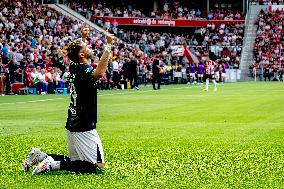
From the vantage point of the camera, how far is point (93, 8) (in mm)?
71125

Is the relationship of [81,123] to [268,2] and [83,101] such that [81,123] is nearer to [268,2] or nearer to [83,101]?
[83,101]

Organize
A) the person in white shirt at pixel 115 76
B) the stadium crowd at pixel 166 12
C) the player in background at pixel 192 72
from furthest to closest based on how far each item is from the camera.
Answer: the stadium crowd at pixel 166 12
the player in background at pixel 192 72
the person in white shirt at pixel 115 76

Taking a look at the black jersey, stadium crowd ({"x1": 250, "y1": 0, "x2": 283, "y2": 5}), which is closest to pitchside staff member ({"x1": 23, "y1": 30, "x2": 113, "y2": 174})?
the black jersey

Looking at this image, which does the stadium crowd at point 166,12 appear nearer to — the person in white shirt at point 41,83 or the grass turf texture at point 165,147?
the person in white shirt at point 41,83

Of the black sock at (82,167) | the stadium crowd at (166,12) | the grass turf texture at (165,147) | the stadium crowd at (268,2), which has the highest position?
the stadium crowd at (268,2)

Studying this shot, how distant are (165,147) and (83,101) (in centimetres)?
348

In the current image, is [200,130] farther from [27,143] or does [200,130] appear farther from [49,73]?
[49,73]

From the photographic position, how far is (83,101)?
970 cm

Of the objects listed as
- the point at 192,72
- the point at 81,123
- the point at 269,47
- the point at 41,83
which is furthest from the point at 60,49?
the point at 81,123

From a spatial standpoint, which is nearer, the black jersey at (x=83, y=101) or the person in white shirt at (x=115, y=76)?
the black jersey at (x=83, y=101)

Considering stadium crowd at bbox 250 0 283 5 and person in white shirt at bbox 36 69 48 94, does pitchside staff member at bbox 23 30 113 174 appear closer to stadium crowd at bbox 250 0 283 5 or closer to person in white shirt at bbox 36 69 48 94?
person in white shirt at bbox 36 69 48 94

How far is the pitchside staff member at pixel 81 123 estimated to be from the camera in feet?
31.4

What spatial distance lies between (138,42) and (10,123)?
50.6m

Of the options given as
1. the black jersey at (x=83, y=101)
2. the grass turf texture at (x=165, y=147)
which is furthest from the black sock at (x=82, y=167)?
the black jersey at (x=83, y=101)
